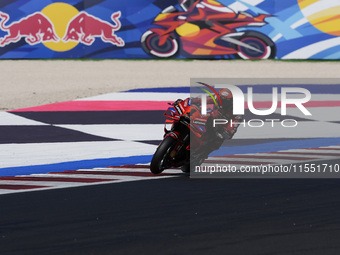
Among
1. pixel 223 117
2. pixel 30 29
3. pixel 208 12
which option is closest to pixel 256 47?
pixel 208 12

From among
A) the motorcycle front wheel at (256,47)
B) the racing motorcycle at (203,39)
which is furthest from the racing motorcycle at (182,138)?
the motorcycle front wheel at (256,47)

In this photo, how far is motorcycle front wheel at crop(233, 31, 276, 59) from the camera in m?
28.6

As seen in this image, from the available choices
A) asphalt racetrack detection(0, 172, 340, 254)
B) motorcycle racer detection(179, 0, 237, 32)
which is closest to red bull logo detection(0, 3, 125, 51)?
motorcycle racer detection(179, 0, 237, 32)

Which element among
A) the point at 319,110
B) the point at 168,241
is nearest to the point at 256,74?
the point at 319,110

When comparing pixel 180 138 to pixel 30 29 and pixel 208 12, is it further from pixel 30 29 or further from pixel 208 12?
pixel 30 29

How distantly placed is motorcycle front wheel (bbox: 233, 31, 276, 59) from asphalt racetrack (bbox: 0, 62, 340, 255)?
14643 millimetres

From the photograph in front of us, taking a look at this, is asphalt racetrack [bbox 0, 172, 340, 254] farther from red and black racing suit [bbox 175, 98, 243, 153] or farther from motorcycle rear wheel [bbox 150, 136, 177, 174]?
red and black racing suit [bbox 175, 98, 243, 153]

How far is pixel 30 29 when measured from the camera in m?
28.0

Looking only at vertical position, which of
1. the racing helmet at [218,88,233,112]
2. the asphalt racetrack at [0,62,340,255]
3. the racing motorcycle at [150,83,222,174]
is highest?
the racing helmet at [218,88,233,112]

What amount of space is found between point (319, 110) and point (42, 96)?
644cm

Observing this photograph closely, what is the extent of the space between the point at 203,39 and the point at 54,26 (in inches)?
202

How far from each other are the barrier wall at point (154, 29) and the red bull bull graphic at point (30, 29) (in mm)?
34

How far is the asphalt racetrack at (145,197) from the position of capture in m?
6.24

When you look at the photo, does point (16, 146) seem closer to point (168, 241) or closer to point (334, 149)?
point (334, 149)
